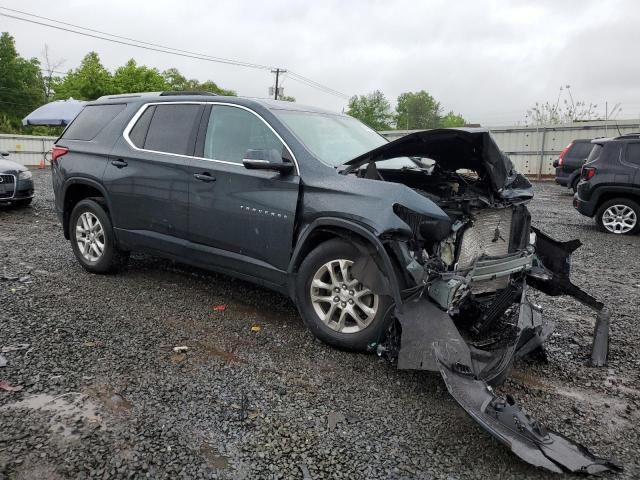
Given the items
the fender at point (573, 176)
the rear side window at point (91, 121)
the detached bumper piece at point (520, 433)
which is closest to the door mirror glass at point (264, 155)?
the detached bumper piece at point (520, 433)

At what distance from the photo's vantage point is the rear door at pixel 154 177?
456 centimetres

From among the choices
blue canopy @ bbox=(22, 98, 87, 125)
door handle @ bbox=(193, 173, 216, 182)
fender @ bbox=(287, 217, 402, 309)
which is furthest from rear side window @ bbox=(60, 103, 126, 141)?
blue canopy @ bbox=(22, 98, 87, 125)

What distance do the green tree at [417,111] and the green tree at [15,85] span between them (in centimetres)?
4530

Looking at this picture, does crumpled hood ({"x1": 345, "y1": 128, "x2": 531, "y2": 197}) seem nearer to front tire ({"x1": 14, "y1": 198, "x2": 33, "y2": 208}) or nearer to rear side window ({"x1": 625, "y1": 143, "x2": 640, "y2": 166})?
rear side window ({"x1": 625, "y1": 143, "x2": 640, "y2": 166})

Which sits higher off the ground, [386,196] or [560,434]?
[386,196]

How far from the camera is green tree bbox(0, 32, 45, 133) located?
1882 inches

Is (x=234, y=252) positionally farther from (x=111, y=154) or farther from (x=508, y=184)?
(x=508, y=184)

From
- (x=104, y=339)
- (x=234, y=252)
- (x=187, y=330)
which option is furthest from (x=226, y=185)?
(x=104, y=339)

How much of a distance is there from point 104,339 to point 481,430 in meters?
2.72

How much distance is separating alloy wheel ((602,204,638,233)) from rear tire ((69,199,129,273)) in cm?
849

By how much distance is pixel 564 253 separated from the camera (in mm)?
4371

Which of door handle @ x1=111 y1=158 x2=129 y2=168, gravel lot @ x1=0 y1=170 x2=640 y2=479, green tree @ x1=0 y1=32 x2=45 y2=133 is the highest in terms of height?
green tree @ x1=0 y1=32 x2=45 y2=133

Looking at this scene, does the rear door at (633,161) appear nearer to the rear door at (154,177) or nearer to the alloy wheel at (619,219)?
the alloy wheel at (619,219)

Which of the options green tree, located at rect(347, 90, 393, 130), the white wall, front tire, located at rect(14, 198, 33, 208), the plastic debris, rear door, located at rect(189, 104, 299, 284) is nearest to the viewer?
the plastic debris
